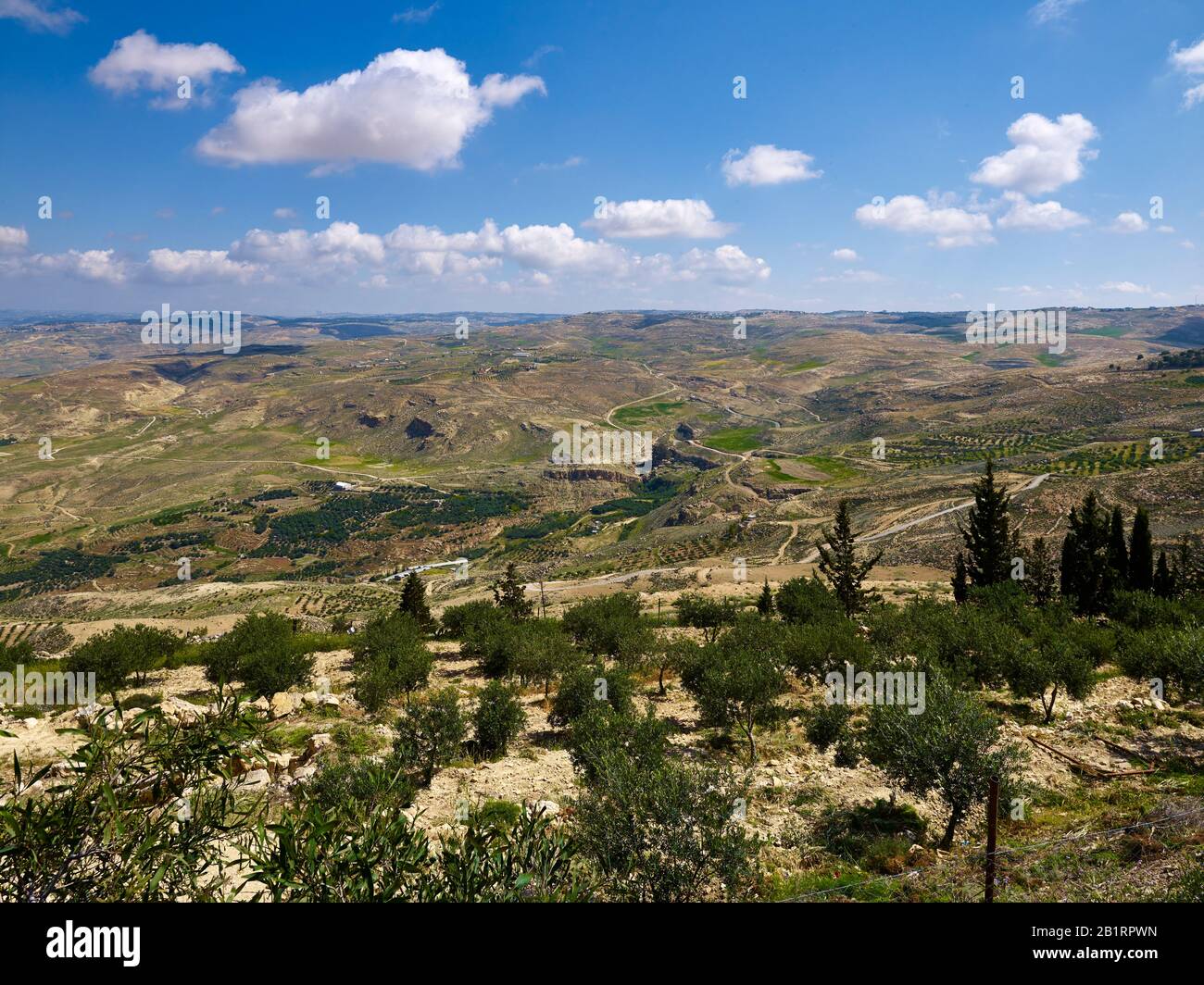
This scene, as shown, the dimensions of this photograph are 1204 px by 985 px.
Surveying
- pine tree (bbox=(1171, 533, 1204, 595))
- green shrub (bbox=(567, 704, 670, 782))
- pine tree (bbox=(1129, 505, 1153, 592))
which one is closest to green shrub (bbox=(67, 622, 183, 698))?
green shrub (bbox=(567, 704, 670, 782))

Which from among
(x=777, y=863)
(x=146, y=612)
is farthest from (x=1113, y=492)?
(x=146, y=612)

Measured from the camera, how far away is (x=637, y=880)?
1105 cm

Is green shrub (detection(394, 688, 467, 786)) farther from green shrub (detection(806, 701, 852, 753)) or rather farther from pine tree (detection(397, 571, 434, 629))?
pine tree (detection(397, 571, 434, 629))

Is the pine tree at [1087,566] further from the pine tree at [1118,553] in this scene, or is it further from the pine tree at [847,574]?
the pine tree at [847,574]

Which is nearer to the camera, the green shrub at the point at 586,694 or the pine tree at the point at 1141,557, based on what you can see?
the green shrub at the point at 586,694

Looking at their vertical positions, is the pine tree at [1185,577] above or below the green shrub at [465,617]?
above

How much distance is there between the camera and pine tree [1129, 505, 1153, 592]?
140 feet

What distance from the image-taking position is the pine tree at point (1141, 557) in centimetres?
4259

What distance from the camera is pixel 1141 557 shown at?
4281 cm

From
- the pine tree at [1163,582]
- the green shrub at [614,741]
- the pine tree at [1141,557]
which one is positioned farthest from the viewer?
the pine tree at [1141,557]

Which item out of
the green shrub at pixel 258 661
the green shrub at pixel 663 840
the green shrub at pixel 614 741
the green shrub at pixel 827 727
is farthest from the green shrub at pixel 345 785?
the green shrub at pixel 827 727

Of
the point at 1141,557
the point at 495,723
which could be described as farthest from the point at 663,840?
the point at 1141,557

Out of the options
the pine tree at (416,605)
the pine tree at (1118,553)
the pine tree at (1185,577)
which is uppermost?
the pine tree at (1118,553)
